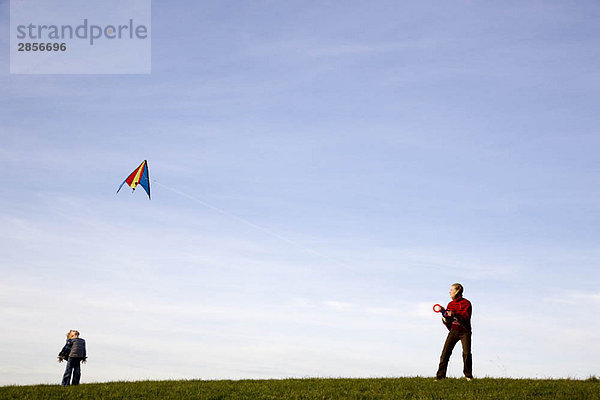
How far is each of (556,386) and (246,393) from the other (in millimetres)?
8418

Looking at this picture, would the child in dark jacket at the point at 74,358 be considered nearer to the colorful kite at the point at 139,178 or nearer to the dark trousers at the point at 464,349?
the colorful kite at the point at 139,178

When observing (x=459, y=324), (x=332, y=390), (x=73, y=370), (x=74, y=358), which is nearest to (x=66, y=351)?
(x=74, y=358)

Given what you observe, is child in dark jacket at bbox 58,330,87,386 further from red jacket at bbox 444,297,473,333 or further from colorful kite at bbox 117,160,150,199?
red jacket at bbox 444,297,473,333

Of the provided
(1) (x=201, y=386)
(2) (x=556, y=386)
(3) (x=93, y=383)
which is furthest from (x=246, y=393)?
(2) (x=556, y=386)

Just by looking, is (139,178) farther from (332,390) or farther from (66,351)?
(332,390)

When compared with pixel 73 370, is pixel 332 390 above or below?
below

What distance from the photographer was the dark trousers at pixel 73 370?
68.6ft

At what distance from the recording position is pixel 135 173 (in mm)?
29328

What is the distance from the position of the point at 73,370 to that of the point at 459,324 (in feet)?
40.7

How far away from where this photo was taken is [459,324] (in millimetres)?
17672

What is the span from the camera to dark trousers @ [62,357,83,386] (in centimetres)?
2092

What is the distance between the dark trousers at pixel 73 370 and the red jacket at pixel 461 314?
1197cm

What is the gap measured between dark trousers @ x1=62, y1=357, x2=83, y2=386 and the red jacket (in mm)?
11973

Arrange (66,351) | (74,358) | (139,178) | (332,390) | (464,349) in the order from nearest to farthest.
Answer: (332,390) → (464,349) → (74,358) → (66,351) → (139,178)
